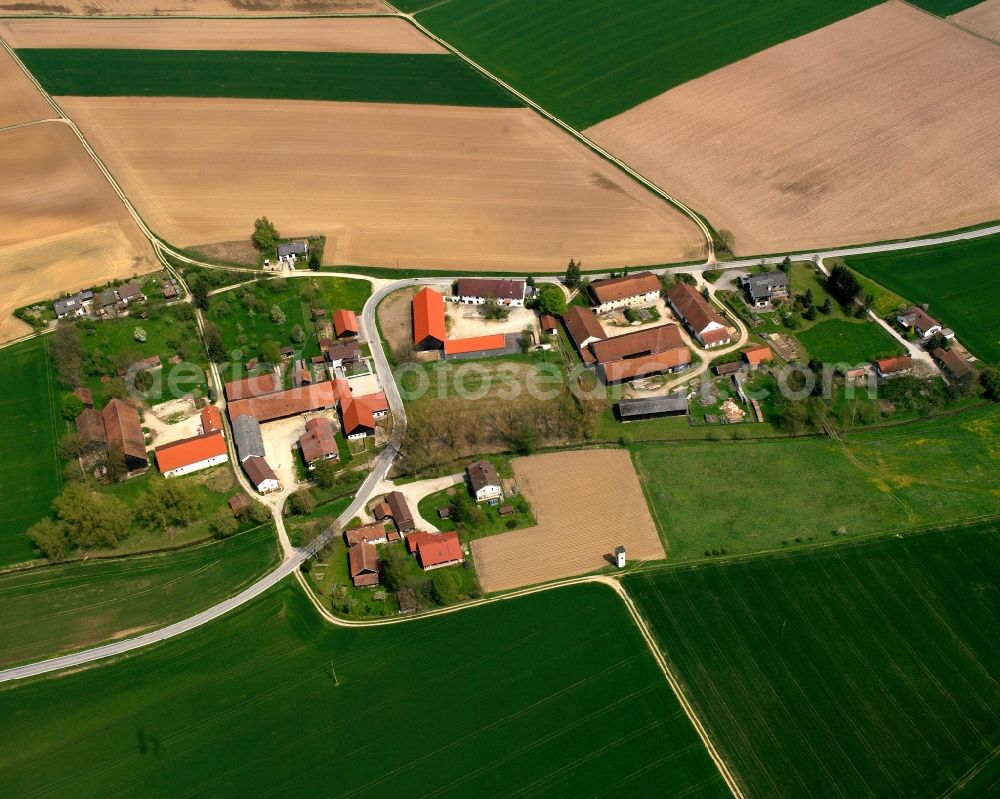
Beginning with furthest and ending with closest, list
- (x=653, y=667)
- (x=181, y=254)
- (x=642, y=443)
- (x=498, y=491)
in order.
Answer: (x=181, y=254) < (x=642, y=443) < (x=498, y=491) < (x=653, y=667)

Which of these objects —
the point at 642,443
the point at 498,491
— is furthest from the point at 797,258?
the point at 498,491

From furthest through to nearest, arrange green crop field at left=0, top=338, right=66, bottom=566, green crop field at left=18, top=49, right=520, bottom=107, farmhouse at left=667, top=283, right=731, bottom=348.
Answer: green crop field at left=18, top=49, right=520, bottom=107, farmhouse at left=667, top=283, right=731, bottom=348, green crop field at left=0, top=338, right=66, bottom=566

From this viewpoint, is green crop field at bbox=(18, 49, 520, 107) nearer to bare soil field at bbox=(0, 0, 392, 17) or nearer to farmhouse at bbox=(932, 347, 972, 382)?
bare soil field at bbox=(0, 0, 392, 17)

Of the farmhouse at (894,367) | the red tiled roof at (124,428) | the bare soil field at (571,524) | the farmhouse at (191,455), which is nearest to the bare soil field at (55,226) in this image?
the red tiled roof at (124,428)

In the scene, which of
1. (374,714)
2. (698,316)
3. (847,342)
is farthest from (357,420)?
(847,342)

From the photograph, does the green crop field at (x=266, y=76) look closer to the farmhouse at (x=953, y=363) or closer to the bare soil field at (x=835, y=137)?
the bare soil field at (x=835, y=137)

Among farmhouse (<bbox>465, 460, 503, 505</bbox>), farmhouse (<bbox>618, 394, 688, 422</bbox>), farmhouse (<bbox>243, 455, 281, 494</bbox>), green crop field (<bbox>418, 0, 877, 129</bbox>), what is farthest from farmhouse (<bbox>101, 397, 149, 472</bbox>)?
green crop field (<bbox>418, 0, 877, 129</bbox>)

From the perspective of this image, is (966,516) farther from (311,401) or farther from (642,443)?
(311,401)
